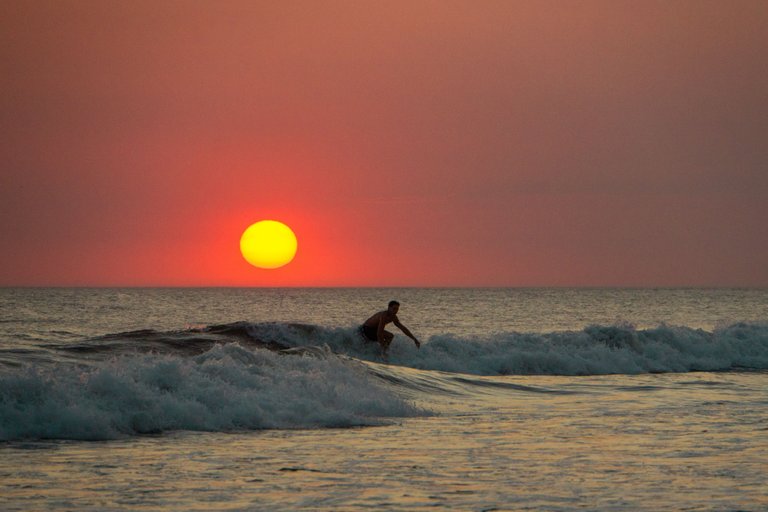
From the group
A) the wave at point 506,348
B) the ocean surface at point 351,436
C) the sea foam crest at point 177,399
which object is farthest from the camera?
the wave at point 506,348

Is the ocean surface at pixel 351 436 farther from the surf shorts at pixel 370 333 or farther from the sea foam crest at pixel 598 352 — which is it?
the surf shorts at pixel 370 333

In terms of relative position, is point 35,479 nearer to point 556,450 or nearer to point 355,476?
point 355,476

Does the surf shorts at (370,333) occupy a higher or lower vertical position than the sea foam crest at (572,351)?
higher

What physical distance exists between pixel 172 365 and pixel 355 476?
21.4ft

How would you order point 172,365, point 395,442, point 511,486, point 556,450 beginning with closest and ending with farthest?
point 511,486
point 556,450
point 395,442
point 172,365

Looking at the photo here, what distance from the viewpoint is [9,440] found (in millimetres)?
13578

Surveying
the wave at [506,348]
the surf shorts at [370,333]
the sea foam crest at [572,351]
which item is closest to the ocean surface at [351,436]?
the wave at [506,348]

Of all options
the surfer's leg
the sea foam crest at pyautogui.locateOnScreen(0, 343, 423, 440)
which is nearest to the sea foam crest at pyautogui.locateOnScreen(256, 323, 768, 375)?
the surfer's leg

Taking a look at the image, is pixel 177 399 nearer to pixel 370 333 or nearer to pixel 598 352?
pixel 370 333

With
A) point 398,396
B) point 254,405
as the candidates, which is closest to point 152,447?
point 254,405

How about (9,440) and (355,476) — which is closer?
(355,476)

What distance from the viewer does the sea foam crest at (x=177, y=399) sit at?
14375 millimetres

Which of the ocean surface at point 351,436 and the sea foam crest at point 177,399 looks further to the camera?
the sea foam crest at point 177,399

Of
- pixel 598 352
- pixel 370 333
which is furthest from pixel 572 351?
pixel 370 333
